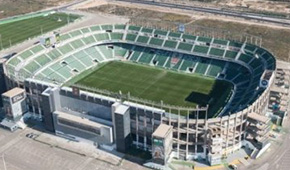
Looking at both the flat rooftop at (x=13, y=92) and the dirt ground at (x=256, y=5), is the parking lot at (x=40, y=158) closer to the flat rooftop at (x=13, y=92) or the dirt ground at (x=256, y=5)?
the flat rooftop at (x=13, y=92)

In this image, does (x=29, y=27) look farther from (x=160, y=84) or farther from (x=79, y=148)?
(x=79, y=148)

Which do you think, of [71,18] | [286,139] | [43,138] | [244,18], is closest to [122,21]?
[71,18]

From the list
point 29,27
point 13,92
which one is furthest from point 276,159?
point 29,27

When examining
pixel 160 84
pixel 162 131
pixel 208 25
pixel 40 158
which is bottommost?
pixel 40 158

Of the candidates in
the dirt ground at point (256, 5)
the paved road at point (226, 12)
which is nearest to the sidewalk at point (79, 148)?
the paved road at point (226, 12)

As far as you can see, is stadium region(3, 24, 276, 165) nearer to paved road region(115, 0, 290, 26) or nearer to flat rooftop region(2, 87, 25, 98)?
flat rooftop region(2, 87, 25, 98)

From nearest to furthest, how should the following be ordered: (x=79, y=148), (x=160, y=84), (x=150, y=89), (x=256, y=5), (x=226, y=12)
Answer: (x=79, y=148) < (x=150, y=89) < (x=160, y=84) < (x=226, y=12) < (x=256, y=5)

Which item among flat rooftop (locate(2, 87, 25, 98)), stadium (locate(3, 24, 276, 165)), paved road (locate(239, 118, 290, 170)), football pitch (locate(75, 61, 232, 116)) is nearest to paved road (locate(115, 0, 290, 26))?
stadium (locate(3, 24, 276, 165))
